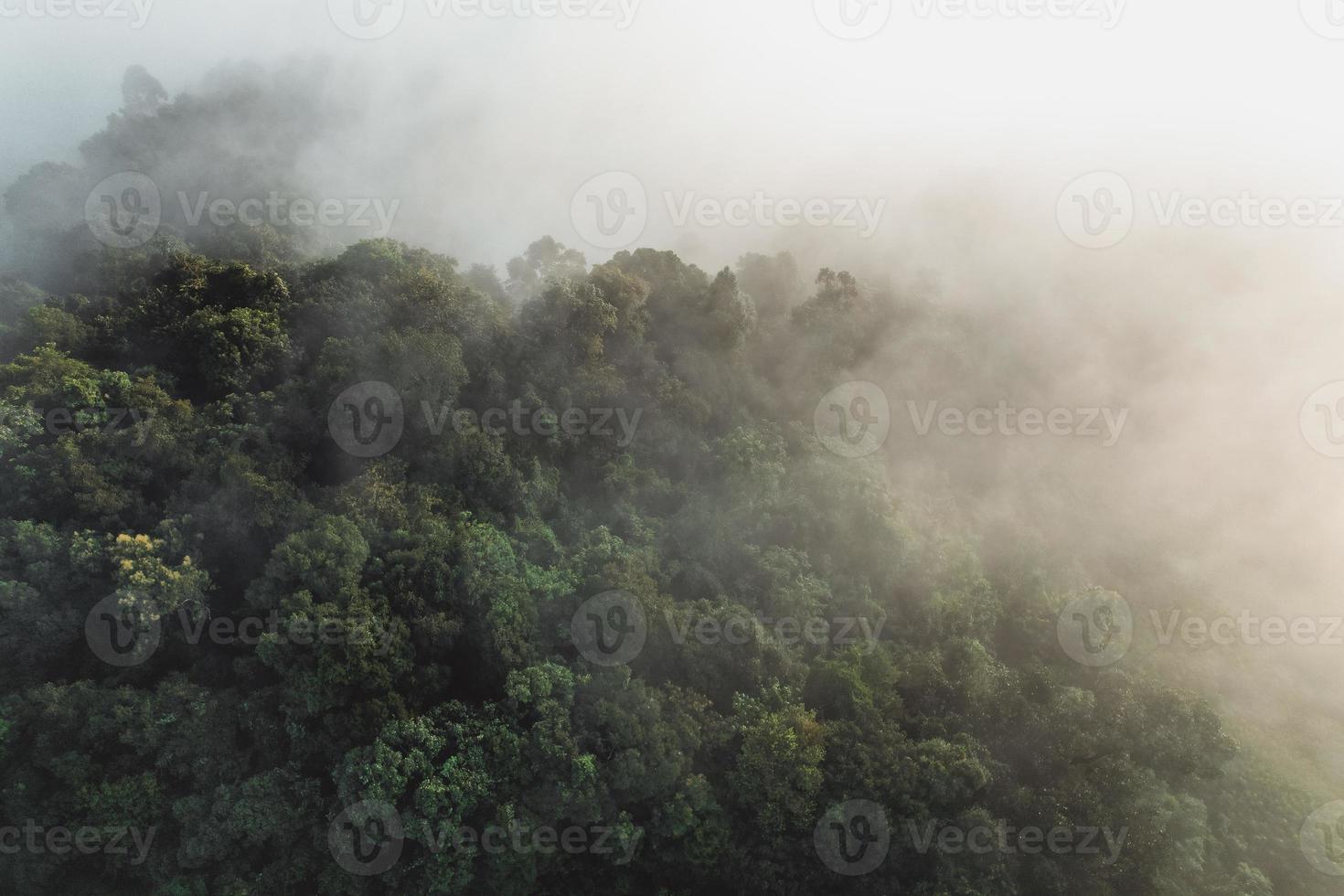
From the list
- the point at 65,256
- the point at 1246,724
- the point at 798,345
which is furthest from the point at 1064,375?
the point at 65,256

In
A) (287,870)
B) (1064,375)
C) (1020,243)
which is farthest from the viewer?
(1020,243)

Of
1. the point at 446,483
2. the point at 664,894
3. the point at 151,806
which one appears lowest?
the point at 664,894

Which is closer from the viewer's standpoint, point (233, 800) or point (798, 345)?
point (233, 800)

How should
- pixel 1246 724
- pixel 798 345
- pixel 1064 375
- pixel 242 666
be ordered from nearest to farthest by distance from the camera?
pixel 242 666, pixel 1246 724, pixel 798 345, pixel 1064 375

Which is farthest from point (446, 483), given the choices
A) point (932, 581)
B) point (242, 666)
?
point (932, 581)

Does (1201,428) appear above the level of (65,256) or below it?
below

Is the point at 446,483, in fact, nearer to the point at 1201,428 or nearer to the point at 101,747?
the point at 101,747
